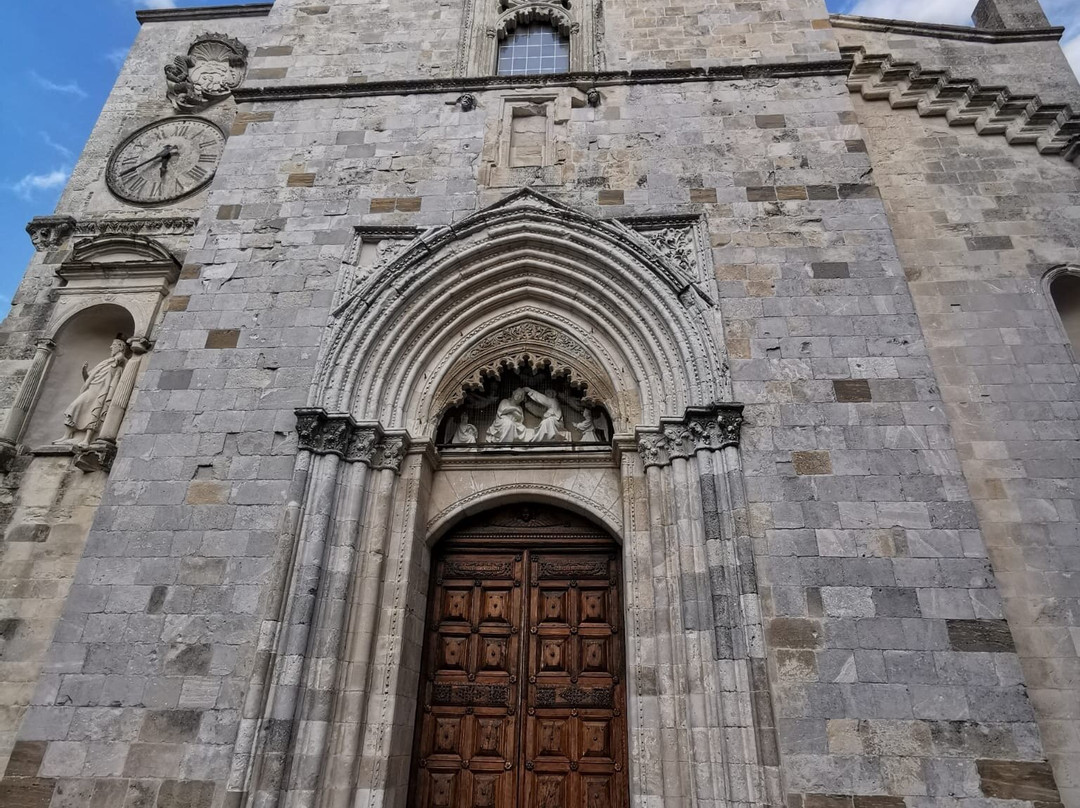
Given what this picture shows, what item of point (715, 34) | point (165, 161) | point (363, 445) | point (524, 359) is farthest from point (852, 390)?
point (165, 161)

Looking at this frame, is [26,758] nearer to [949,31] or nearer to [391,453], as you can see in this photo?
[391,453]

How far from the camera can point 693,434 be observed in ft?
17.9

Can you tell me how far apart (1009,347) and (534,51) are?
653 centimetres

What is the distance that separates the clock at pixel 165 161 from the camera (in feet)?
27.1

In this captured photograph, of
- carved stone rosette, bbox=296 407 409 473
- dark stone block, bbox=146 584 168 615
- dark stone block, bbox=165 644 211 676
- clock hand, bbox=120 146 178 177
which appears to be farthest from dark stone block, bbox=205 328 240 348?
clock hand, bbox=120 146 178 177

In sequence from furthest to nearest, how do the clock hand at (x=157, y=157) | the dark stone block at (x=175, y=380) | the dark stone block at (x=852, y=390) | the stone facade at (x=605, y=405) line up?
the clock hand at (x=157, y=157) → the dark stone block at (x=175, y=380) → the dark stone block at (x=852, y=390) → the stone facade at (x=605, y=405)

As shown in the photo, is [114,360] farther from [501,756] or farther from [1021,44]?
[1021,44]

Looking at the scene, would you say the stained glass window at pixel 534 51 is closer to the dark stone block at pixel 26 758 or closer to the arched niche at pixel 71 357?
the arched niche at pixel 71 357

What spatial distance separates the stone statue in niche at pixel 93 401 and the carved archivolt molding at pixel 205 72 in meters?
4.05

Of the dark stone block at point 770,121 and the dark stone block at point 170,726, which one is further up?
the dark stone block at point 770,121

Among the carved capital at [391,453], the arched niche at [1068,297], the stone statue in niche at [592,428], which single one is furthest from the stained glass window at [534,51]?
the arched niche at [1068,297]

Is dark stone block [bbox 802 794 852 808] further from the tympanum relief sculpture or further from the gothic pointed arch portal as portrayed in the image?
the tympanum relief sculpture

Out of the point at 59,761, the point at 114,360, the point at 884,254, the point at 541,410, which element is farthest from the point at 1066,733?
the point at 114,360

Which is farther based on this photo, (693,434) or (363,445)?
(363,445)
